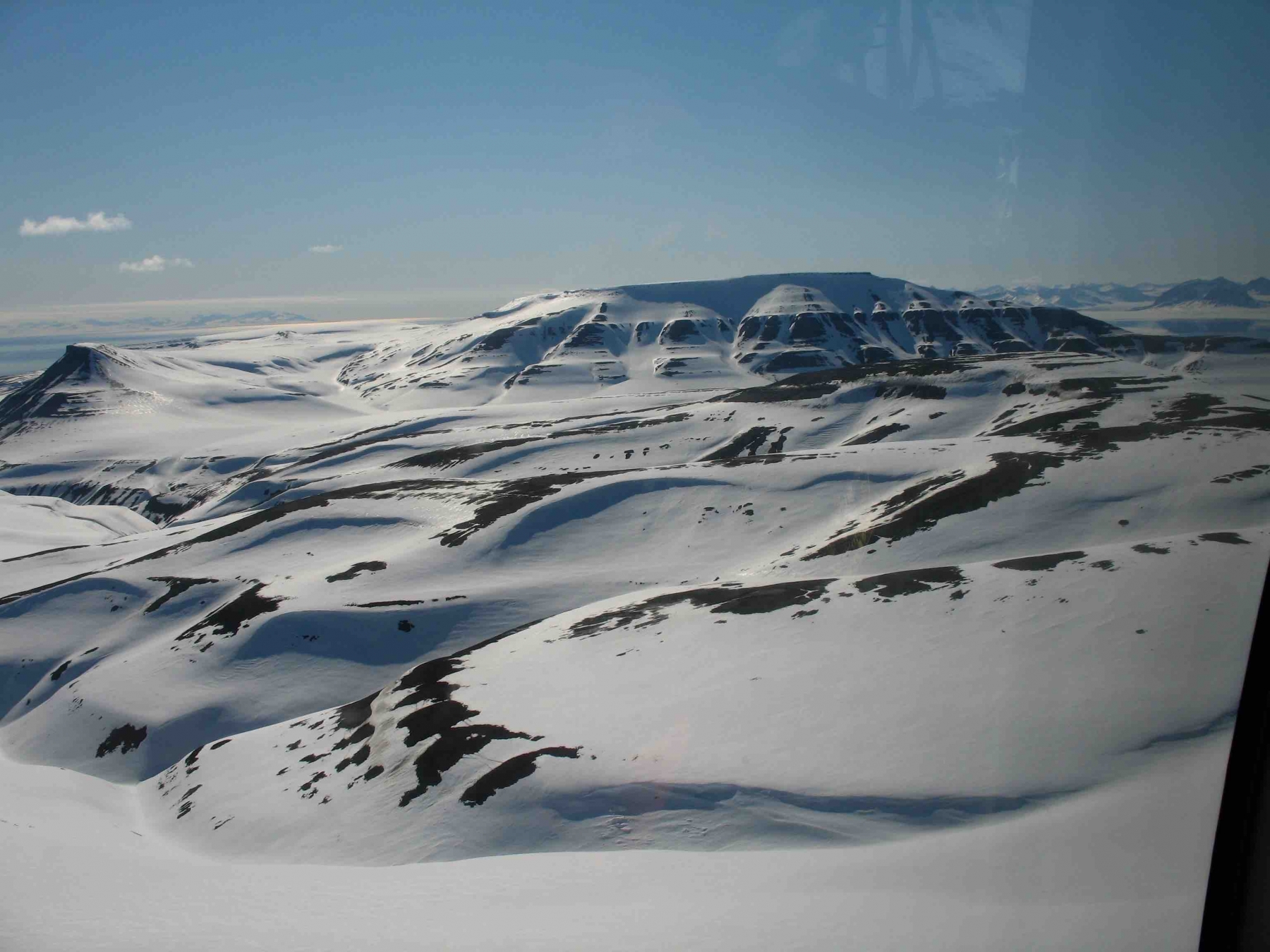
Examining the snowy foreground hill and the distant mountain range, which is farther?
the snowy foreground hill

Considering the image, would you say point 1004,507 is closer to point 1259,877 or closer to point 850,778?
point 850,778

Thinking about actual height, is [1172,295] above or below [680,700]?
above

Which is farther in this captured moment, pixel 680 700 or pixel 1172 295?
pixel 680 700

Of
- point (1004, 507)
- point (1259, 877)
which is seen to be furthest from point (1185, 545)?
point (1259, 877)

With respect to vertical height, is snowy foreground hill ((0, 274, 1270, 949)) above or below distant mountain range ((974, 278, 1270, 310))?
below
